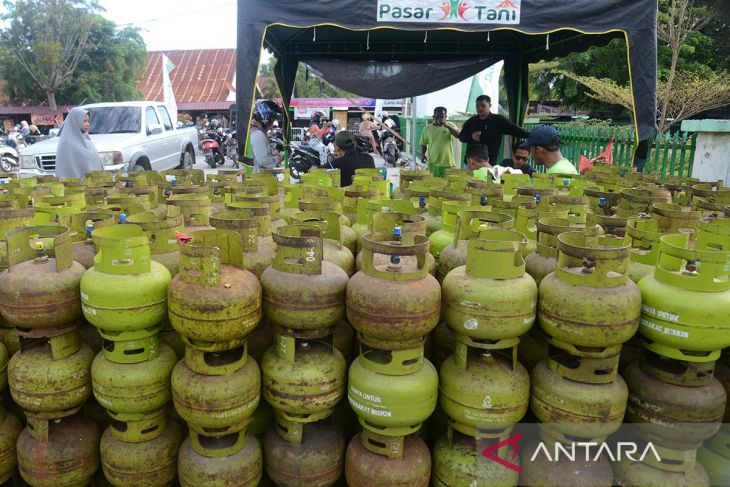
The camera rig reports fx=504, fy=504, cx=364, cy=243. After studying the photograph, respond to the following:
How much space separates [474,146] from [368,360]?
12.4ft

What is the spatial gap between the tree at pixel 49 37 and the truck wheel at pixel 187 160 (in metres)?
22.8

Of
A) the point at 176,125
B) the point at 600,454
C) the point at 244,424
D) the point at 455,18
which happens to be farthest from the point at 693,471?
the point at 176,125

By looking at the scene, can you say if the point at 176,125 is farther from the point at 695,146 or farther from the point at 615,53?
the point at 615,53

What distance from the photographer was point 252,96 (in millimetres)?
5238

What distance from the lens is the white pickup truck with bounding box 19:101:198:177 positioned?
870 centimetres

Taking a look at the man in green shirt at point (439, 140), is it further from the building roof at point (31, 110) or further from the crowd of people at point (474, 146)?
the building roof at point (31, 110)

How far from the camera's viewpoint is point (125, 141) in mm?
9023

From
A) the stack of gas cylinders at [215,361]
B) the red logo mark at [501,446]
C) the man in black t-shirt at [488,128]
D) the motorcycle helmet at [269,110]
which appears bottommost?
the red logo mark at [501,446]

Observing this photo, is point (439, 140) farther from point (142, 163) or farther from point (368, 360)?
point (368, 360)

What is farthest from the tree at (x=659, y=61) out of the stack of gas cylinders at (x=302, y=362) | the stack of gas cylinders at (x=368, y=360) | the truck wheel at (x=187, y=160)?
the stack of gas cylinders at (x=302, y=362)

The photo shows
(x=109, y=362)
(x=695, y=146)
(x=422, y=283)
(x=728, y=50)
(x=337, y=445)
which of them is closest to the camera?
(x=422, y=283)

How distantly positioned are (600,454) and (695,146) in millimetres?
8077

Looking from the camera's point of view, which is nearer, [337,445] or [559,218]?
[337,445]

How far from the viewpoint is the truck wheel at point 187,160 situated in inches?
458
